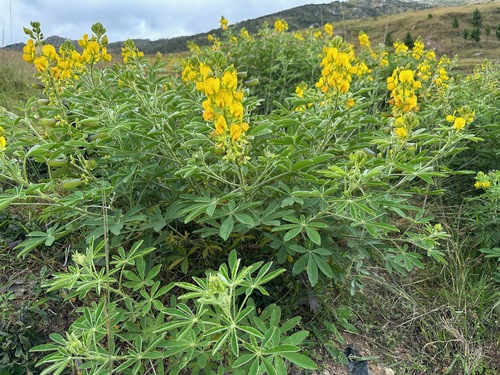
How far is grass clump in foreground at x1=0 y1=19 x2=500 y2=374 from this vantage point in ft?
4.43

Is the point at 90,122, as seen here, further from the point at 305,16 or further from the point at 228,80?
the point at 305,16

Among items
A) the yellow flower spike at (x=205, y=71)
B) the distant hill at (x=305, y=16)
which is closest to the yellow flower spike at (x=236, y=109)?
the yellow flower spike at (x=205, y=71)

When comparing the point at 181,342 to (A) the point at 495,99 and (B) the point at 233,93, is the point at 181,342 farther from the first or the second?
(A) the point at 495,99

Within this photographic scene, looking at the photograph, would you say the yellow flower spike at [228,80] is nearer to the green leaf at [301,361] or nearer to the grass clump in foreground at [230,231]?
the grass clump in foreground at [230,231]

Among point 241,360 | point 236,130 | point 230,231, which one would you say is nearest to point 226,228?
point 230,231

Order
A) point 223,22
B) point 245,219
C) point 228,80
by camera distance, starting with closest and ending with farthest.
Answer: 1. point 228,80
2. point 245,219
3. point 223,22

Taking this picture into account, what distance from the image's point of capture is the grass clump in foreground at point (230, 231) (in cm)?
135

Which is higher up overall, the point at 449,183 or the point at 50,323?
A: the point at 50,323

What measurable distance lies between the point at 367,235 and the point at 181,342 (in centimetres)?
95

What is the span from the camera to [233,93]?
136 centimetres

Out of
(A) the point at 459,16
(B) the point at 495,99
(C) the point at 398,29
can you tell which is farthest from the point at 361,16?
(B) the point at 495,99

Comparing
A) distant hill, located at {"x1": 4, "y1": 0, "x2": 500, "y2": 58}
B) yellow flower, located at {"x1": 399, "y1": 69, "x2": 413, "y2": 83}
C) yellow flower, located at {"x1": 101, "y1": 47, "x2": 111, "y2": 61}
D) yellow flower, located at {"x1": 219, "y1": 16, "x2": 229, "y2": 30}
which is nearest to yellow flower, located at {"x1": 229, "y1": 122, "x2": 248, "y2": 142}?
yellow flower, located at {"x1": 399, "y1": 69, "x2": 413, "y2": 83}

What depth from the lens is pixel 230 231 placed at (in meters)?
1.41

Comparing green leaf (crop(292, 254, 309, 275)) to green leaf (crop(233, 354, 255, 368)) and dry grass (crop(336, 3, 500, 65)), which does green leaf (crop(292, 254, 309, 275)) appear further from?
dry grass (crop(336, 3, 500, 65))
